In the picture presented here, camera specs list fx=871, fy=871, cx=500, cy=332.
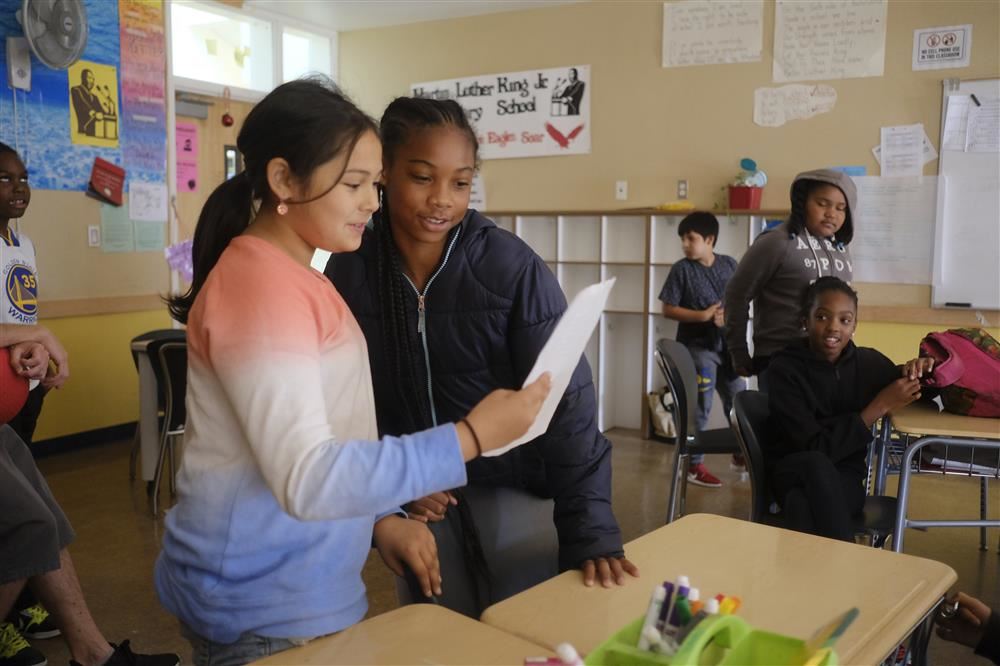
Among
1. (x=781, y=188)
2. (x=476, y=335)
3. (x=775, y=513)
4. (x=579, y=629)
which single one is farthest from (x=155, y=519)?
(x=781, y=188)

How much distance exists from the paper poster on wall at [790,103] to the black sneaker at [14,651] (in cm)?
469

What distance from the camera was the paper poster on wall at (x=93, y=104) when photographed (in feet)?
16.1

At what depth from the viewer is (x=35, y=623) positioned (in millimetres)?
2656

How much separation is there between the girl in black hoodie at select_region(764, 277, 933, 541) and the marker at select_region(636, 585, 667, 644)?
1.66 metres

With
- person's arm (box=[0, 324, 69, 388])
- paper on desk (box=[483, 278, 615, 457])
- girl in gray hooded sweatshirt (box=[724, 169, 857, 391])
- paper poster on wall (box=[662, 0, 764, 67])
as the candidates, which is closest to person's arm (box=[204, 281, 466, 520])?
paper on desk (box=[483, 278, 615, 457])

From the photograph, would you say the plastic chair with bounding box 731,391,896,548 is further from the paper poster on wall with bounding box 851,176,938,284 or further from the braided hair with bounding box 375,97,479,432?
the paper poster on wall with bounding box 851,176,938,284

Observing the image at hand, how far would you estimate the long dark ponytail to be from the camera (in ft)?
3.23

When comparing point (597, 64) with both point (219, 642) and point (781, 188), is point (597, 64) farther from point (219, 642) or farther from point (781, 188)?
point (219, 642)

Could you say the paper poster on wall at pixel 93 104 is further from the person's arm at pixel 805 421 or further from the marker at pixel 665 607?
the marker at pixel 665 607

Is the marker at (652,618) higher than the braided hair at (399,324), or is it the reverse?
the braided hair at (399,324)

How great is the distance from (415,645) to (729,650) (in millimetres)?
368

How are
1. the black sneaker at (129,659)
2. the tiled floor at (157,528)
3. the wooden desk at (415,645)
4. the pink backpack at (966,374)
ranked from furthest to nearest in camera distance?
the tiled floor at (157,528)
the pink backpack at (966,374)
the black sneaker at (129,659)
the wooden desk at (415,645)

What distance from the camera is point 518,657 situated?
990mm

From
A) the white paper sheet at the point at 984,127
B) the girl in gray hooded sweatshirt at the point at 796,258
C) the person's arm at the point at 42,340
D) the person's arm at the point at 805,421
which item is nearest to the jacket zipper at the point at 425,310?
the person's arm at the point at 42,340
